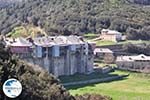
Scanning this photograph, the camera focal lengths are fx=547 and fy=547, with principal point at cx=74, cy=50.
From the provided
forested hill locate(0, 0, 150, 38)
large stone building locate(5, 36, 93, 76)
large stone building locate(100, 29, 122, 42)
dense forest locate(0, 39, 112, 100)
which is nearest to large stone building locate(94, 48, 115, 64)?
large stone building locate(5, 36, 93, 76)

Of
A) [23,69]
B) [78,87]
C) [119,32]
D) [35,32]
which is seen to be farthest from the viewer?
[119,32]

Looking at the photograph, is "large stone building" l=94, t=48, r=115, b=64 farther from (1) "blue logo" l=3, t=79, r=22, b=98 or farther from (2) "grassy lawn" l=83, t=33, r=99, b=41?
(1) "blue logo" l=3, t=79, r=22, b=98

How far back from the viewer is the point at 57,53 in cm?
5644

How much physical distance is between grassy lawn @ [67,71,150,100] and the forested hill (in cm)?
2695

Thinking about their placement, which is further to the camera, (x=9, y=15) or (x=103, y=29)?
(x=9, y=15)

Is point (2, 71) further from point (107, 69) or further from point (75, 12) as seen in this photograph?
point (75, 12)

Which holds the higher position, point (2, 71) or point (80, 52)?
point (2, 71)

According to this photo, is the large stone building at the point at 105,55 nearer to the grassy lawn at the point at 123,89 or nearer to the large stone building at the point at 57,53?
the large stone building at the point at 57,53

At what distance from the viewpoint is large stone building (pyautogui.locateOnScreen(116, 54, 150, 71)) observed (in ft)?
217

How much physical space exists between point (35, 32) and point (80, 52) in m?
20.0

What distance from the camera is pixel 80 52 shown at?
59812 millimetres

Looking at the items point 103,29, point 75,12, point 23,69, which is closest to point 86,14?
point 75,12

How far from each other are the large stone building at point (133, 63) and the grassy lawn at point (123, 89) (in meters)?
7.03

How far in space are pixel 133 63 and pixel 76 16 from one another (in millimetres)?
26112
